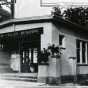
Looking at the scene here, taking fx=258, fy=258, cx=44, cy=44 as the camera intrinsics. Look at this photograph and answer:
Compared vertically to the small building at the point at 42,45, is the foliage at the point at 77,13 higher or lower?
higher

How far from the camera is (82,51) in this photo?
54.8ft

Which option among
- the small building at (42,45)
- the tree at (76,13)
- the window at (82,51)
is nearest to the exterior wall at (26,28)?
the small building at (42,45)

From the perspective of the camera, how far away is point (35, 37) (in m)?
14.2

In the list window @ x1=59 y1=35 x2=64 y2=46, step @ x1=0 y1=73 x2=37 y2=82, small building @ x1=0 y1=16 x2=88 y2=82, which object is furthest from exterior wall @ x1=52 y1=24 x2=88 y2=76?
step @ x1=0 y1=73 x2=37 y2=82

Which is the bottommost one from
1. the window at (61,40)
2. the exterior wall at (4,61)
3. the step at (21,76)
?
the step at (21,76)

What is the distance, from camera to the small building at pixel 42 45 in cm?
1311

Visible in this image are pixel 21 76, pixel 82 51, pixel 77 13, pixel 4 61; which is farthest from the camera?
pixel 77 13

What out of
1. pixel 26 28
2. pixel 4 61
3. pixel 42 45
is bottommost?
pixel 4 61

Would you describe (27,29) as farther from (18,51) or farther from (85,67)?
(85,67)

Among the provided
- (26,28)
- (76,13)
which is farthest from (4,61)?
(76,13)

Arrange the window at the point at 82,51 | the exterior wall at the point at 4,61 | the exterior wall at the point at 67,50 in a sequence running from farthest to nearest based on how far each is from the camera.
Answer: the exterior wall at the point at 4,61, the window at the point at 82,51, the exterior wall at the point at 67,50

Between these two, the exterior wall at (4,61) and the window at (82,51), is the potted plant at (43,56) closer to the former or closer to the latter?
the window at (82,51)

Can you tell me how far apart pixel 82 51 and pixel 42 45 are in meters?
4.27

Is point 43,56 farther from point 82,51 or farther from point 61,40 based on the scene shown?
point 82,51
